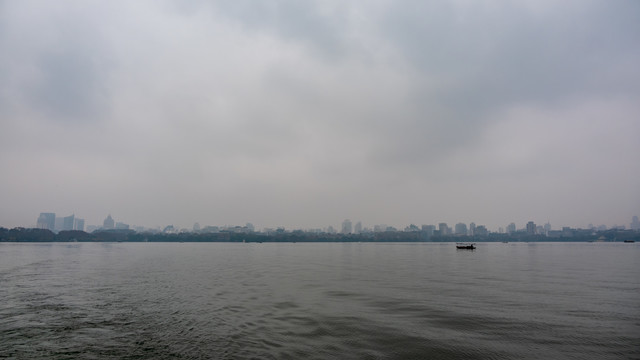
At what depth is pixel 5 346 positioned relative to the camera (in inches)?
675

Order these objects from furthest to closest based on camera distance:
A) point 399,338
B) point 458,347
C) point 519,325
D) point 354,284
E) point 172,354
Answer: point 354,284 < point 519,325 < point 399,338 < point 458,347 < point 172,354

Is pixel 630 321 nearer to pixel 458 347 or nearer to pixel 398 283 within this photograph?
pixel 458 347

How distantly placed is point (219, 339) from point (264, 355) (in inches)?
149

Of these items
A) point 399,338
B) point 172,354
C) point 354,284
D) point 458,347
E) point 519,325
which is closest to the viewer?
point 172,354

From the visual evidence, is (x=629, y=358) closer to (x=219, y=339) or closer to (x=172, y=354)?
(x=219, y=339)

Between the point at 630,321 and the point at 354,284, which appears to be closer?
the point at 630,321

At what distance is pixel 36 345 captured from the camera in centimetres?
1730

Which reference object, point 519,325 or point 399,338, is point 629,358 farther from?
point 399,338

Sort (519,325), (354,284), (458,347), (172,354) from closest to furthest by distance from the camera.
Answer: (172,354) < (458,347) < (519,325) < (354,284)

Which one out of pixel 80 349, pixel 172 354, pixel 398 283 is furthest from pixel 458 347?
pixel 398 283

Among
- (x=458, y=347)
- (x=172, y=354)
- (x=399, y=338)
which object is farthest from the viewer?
(x=399, y=338)

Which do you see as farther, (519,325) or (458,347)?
(519,325)

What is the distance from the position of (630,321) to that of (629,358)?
31.3 feet

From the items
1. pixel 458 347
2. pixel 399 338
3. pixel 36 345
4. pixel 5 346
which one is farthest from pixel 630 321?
pixel 5 346
